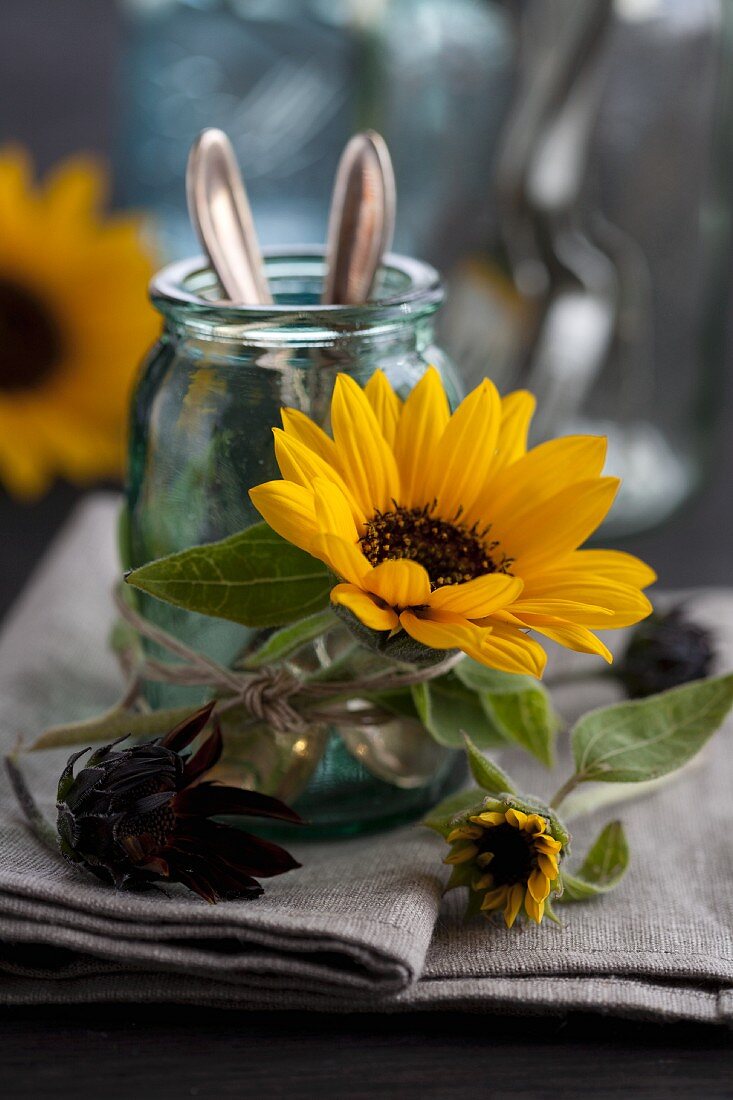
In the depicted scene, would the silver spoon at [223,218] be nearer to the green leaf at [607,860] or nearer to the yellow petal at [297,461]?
the yellow petal at [297,461]

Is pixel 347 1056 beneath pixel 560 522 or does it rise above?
beneath

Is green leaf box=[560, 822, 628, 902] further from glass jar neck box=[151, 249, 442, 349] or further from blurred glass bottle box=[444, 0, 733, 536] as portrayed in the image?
blurred glass bottle box=[444, 0, 733, 536]

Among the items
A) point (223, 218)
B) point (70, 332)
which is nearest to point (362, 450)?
point (223, 218)

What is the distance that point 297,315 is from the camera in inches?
17.7

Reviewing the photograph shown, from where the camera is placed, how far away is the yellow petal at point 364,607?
1.22 ft

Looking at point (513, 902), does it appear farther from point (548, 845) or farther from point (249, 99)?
point (249, 99)

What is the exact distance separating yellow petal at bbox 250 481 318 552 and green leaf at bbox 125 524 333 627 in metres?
0.04

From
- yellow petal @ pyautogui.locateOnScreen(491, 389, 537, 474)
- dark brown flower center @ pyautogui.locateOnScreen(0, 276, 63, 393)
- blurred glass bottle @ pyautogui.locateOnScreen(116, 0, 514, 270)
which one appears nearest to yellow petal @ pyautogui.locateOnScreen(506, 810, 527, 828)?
yellow petal @ pyautogui.locateOnScreen(491, 389, 537, 474)

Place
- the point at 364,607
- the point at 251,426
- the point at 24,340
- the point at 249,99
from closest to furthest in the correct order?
1. the point at 364,607
2. the point at 251,426
3. the point at 24,340
4. the point at 249,99

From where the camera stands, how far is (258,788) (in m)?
0.48

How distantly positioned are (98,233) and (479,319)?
0.25 meters

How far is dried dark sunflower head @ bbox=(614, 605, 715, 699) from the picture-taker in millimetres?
563

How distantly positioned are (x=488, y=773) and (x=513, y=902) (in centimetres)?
→ 4

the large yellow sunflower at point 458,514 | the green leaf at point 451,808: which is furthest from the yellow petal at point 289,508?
the green leaf at point 451,808
